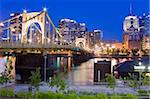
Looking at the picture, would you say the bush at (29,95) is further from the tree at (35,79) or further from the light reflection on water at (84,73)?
the light reflection on water at (84,73)

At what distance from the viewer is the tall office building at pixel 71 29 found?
4.16 meters

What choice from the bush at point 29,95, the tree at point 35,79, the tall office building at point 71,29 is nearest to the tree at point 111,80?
the tall office building at point 71,29

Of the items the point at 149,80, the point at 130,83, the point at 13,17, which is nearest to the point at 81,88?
the point at 130,83

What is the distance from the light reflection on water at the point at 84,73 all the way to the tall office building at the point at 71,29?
0.38 metres

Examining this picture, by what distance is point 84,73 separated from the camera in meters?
4.61

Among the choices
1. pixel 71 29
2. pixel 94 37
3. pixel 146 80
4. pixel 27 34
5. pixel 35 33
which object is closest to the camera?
pixel 146 80

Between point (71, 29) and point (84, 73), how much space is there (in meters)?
0.60

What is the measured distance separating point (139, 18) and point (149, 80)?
691 mm

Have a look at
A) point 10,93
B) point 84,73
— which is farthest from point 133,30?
point 10,93

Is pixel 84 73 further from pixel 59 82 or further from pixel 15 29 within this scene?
pixel 15 29

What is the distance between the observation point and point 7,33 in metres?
4.73

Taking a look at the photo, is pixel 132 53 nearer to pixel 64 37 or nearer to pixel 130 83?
pixel 130 83

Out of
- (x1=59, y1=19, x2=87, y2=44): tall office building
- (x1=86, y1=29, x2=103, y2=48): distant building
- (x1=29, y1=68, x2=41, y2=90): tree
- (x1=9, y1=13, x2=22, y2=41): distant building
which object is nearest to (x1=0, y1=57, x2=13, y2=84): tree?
(x1=29, y1=68, x2=41, y2=90): tree

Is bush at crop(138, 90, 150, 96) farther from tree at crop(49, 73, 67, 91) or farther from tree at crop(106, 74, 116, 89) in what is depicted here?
tree at crop(49, 73, 67, 91)
